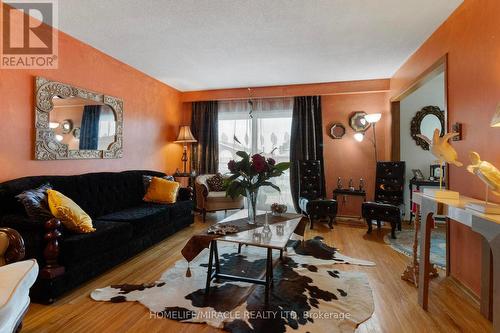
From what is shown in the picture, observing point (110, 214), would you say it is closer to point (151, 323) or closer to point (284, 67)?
point (151, 323)

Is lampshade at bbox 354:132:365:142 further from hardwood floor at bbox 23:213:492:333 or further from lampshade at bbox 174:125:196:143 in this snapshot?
lampshade at bbox 174:125:196:143

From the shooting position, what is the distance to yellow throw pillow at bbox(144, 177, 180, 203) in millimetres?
3693

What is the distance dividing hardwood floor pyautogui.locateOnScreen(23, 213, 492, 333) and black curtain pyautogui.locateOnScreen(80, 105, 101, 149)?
1.64 metres

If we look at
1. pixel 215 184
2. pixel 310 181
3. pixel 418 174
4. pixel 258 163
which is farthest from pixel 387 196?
pixel 215 184

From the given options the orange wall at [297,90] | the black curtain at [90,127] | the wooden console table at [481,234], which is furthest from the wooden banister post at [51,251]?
the orange wall at [297,90]

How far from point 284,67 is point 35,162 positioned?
3.47 m

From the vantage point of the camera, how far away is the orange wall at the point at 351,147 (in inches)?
186

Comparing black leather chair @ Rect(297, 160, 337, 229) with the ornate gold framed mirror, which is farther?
black leather chair @ Rect(297, 160, 337, 229)

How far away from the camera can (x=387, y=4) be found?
2.34 metres

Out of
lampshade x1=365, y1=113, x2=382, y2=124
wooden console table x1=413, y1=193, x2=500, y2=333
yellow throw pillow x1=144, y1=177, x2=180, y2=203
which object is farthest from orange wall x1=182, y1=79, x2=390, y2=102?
wooden console table x1=413, y1=193, x2=500, y2=333

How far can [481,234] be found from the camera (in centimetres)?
143

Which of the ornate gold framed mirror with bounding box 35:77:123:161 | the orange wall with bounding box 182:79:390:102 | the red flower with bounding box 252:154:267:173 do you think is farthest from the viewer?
the orange wall with bounding box 182:79:390:102

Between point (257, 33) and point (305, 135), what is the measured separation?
2.48 meters

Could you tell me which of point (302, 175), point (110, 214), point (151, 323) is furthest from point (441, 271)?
point (110, 214)
